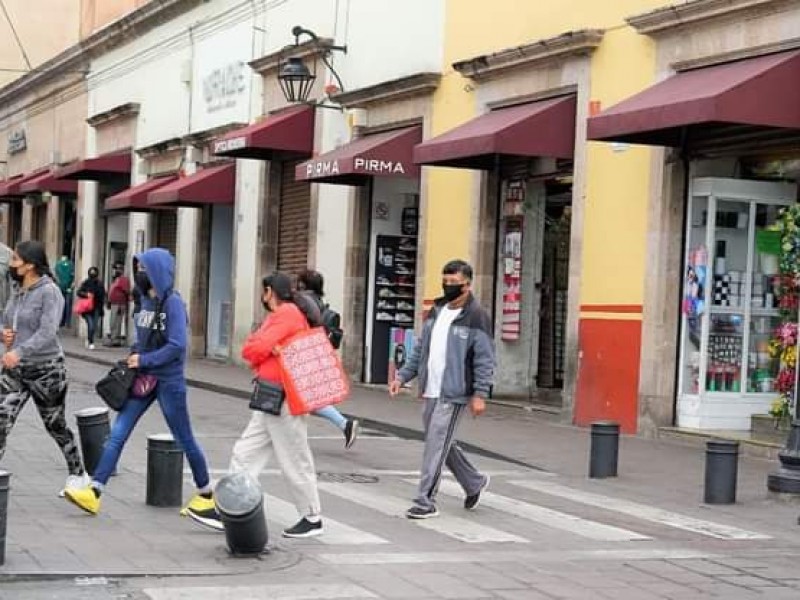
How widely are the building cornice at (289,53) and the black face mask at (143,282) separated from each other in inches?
542

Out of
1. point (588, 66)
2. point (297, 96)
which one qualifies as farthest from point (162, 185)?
point (588, 66)

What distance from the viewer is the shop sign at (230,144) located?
22.9 meters

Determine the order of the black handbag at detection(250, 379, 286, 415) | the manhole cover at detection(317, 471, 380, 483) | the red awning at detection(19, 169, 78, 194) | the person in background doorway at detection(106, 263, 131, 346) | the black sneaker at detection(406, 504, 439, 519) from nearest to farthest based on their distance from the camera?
the black handbag at detection(250, 379, 286, 415) < the black sneaker at detection(406, 504, 439, 519) < the manhole cover at detection(317, 471, 380, 483) < the person in background doorway at detection(106, 263, 131, 346) < the red awning at detection(19, 169, 78, 194)

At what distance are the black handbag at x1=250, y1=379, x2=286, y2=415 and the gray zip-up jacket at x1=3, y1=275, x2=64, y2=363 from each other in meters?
1.62

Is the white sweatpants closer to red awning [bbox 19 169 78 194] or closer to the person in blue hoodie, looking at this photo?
the person in blue hoodie

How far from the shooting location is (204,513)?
886cm

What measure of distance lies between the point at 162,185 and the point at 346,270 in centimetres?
863

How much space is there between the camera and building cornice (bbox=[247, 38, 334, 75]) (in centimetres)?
2262

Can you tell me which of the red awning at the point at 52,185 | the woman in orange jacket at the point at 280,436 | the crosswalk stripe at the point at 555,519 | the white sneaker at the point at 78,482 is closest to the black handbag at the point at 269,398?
the woman in orange jacket at the point at 280,436

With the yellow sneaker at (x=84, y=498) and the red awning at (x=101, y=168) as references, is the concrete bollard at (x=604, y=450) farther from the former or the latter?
the red awning at (x=101, y=168)

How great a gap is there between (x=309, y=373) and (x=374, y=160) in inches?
440

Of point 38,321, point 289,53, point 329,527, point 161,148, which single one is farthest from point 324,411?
point 161,148

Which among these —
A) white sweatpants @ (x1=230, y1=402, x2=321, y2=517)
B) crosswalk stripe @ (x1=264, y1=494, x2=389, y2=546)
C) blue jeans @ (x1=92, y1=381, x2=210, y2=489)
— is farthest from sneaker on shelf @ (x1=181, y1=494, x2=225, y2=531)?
crosswalk stripe @ (x1=264, y1=494, x2=389, y2=546)

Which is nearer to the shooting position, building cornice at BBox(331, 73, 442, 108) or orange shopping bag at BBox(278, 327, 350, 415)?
orange shopping bag at BBox(278, 327, 350, 415)
